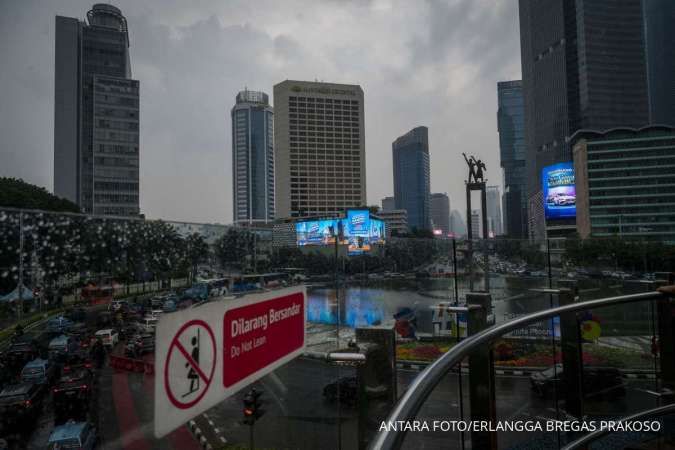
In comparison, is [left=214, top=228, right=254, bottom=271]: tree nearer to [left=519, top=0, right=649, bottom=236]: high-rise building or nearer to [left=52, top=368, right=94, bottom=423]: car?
[left=52, top=368, right=94, bottom=423]: car

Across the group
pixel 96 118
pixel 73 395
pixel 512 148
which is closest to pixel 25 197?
pixel 73 395

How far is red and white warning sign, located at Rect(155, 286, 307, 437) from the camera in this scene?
6.20 feet

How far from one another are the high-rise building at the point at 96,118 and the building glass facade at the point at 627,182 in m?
55.0

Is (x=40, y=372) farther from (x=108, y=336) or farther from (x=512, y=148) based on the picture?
(x=512, y=148)

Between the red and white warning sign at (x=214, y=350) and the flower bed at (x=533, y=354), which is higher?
the red and white warning sign at (x=214, y=350)

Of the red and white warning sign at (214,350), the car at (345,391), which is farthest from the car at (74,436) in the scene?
the car at (345,391)

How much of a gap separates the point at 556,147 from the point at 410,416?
9461cm

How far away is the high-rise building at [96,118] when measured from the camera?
1724 inches

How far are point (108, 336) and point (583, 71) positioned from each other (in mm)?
93212

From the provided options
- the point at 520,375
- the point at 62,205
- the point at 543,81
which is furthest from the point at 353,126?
the point at 520,375

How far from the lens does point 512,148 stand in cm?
13738

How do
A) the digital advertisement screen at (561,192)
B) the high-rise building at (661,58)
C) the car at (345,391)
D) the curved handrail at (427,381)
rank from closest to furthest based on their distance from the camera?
the curved handrail at (427,381), the car at (345,391), the digital advertisement screen at (561,192), the high-rise building at (661,58)

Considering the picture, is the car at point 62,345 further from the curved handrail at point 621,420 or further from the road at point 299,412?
the curved handrail at point 621,420

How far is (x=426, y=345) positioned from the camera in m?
9.77
